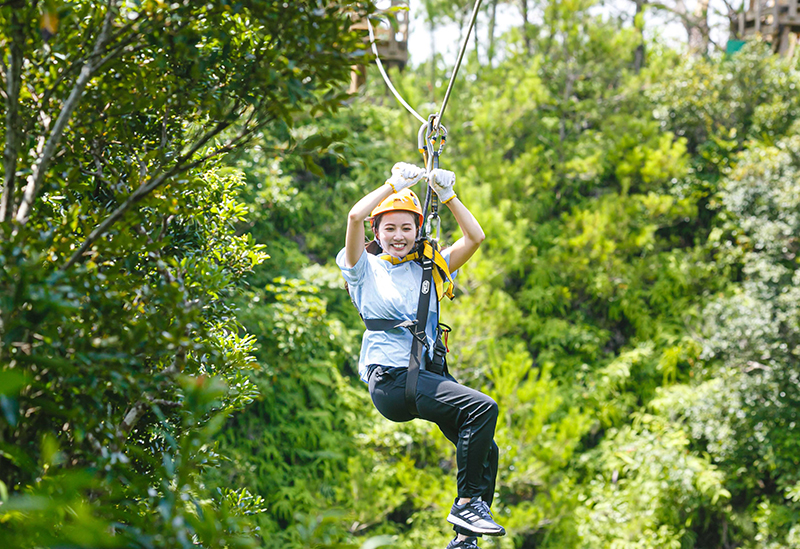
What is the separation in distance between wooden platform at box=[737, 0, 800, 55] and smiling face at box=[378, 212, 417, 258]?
11717 mm

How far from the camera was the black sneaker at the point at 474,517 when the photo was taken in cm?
270

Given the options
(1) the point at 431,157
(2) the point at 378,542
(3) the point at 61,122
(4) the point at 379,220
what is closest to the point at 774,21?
(1) the point at 431,157

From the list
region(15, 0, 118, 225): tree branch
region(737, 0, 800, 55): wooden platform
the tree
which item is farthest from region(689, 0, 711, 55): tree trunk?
region(15, 0, 118, 225): tree branch

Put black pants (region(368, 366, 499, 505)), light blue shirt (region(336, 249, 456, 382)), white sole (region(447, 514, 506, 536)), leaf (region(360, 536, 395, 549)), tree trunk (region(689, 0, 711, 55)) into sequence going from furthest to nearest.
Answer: tree trunk (region(689, 0, 711, 55))
light blue shirt (region(336, 249, 456, 382))
black pants (region(368, 366, 499, 505))
white sole (region(447, 514, 506, 536))
leaf (region(360, 536, 395, 549))

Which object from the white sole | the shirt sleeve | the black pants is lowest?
the white sole

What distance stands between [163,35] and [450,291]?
155cm

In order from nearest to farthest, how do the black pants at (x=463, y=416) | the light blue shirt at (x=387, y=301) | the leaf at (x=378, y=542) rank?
the leaf at (x=378, y=542) < the black pants at (x=463, y=416) < the light blue shirt at (x=387, y=301)

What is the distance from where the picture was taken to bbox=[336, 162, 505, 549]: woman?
109 inches

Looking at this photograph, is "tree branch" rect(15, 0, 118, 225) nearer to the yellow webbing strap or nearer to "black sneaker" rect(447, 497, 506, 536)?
the yellow webbing strap

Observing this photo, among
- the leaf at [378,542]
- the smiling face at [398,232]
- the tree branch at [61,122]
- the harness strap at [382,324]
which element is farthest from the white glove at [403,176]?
the leaf at [378,542]

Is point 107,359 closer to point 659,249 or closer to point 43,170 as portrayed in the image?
point 43,170

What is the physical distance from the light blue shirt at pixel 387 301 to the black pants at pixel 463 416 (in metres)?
0.11

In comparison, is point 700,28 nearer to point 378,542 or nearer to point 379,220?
point 379,220

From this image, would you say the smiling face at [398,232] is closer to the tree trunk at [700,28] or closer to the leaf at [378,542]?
the leaf at [378,542]
